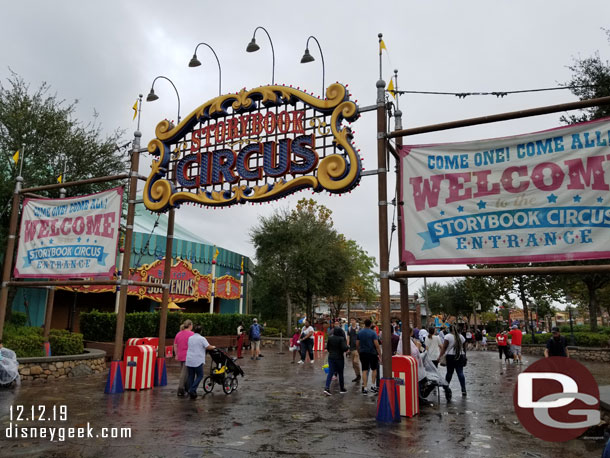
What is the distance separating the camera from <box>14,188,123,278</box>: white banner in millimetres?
12109

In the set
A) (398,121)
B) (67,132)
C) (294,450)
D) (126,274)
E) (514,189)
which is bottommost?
(294,450)

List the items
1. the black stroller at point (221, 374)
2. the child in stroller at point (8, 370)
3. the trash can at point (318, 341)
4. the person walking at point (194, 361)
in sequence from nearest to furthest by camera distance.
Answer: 1. the person walking at point (194, 361)
2. the black stroller at point (221, 374)
3. the child in stroller at point (8, 370)
4. the trash can at point (318, 341)

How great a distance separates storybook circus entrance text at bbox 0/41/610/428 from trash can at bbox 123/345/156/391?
256 millimetres

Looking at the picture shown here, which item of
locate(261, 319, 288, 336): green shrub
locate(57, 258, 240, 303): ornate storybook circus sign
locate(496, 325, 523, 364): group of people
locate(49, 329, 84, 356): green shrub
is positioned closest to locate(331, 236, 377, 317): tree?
locate(261, 319, 288, 336): green shrub

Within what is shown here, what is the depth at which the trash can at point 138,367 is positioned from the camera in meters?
11.5

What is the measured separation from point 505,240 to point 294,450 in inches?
190

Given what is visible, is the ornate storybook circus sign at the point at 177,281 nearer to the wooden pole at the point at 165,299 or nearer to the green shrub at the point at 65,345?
the green shrub at the point at 65,345

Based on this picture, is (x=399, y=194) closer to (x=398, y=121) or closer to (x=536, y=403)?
(x=398, y=121)

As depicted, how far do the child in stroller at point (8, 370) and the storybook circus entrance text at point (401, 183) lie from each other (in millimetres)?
2279

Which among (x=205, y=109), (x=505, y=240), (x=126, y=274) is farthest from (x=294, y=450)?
(x=205, y=109)

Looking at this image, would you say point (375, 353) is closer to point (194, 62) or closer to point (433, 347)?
point (433, 347)

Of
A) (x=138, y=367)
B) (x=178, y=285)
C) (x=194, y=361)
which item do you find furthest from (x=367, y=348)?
(x=178, y=285)

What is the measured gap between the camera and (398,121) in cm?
993

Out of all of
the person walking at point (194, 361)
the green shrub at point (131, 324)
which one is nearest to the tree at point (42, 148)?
the green shrub at point (131, 324)
